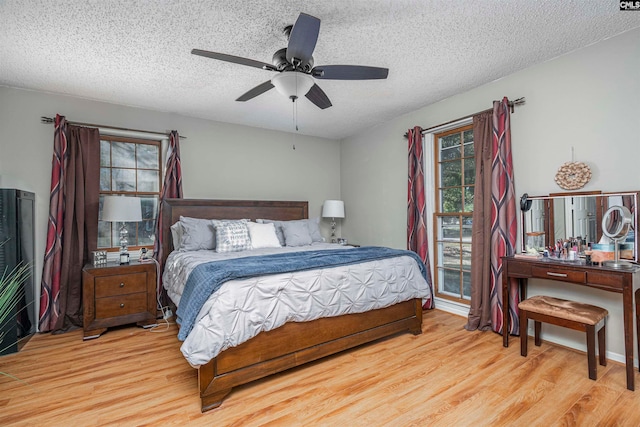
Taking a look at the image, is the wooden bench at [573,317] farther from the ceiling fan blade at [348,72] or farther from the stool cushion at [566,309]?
the ceiling fan blade at [348,72]

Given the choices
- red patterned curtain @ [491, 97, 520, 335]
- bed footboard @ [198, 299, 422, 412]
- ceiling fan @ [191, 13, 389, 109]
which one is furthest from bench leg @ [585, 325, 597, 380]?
ceiling fan @ [191, 13, 389, 109]

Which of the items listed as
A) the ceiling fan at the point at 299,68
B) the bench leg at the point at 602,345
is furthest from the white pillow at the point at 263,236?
the bench leg at the point at 602,345

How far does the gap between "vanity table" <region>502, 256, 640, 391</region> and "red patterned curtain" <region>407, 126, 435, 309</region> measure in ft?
3.65

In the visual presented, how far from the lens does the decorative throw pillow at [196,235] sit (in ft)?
11.5

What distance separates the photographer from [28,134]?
3238 mm

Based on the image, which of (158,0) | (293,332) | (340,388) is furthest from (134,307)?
(158,0)

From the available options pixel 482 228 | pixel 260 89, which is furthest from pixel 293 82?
pixel 482 228

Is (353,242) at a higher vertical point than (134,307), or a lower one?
higher

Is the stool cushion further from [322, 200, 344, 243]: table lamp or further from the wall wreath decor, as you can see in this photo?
[322, 200, 344, 243]: table lamp

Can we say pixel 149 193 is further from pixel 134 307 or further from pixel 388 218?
pixel 388 218

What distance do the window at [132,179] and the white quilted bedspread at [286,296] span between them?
3.68 ft

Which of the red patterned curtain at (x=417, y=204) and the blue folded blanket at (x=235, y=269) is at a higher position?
the red patterned curtain at (x=417, y=204)

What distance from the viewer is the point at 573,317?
7.22 ft

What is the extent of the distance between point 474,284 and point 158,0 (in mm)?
3656
